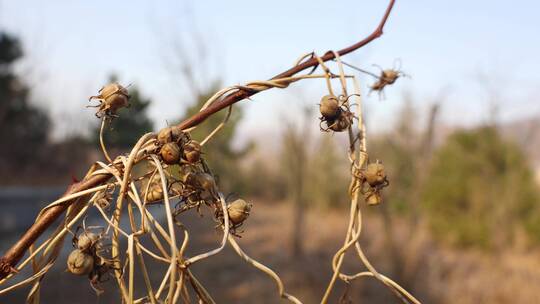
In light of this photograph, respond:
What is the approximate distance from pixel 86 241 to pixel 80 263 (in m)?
0.02

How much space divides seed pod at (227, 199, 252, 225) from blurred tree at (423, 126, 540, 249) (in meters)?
6.80

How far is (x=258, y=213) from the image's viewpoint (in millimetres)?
13109

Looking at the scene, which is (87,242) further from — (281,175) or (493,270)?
(281,175)

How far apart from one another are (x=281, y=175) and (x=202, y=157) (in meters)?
15.9

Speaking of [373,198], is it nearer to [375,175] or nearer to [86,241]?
[375,175]

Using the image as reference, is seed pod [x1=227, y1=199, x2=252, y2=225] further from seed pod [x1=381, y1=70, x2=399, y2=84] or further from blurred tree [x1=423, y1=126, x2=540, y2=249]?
blurred tree [x1=423, y1=126, x2=540, y2=249]

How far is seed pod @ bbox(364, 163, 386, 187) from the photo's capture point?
1.37ft

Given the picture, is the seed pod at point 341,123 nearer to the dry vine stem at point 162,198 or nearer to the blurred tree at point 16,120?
the dry vine stem at point 162,198

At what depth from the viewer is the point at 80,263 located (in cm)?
39

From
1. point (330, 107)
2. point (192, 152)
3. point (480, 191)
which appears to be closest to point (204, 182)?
point (192, 152)

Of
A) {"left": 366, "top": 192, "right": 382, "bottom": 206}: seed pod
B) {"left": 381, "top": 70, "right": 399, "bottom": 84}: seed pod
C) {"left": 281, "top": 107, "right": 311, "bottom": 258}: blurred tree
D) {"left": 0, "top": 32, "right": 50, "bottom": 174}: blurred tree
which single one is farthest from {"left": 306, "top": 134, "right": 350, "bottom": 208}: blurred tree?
{"left": 366, "top": 192, "right": 382, "bottom": 206}: seed pod

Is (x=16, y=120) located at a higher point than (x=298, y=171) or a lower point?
higher

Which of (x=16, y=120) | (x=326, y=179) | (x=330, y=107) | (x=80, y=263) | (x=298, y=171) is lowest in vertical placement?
(x=326, y=179)

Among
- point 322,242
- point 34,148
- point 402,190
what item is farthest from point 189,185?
point 34,148
